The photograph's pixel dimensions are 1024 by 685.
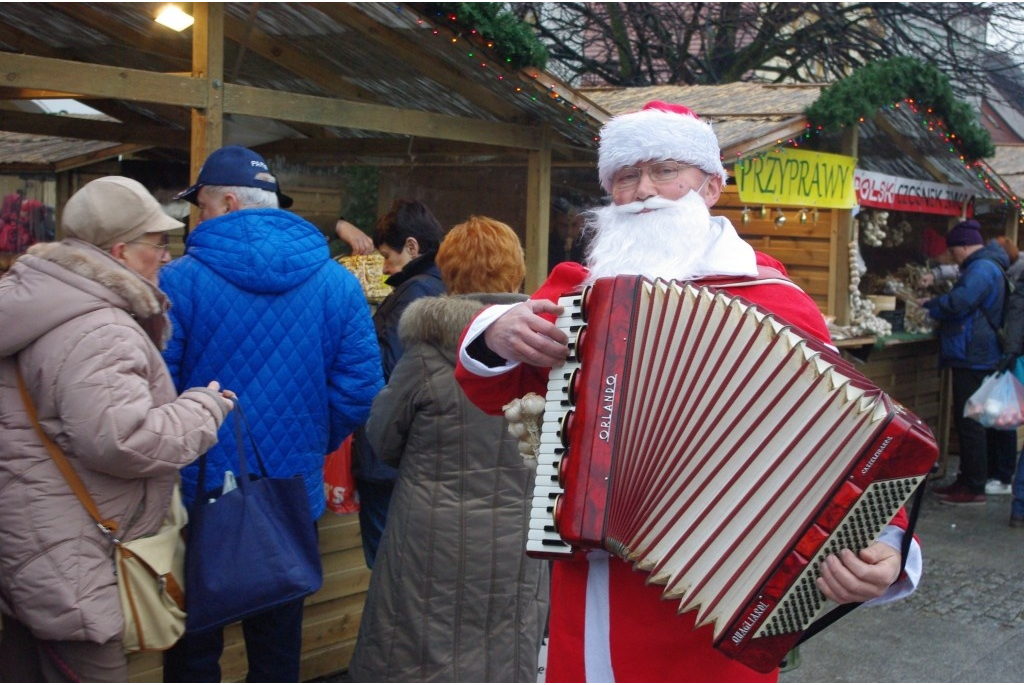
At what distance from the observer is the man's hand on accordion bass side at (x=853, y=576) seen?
6.30 ft

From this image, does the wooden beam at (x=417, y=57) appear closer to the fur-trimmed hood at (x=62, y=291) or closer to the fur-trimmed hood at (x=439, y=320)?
the fur-trimmed hood at (x=439, y=320)

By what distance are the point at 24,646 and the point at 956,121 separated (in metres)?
7.45

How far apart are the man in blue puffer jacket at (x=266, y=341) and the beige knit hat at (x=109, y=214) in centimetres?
34

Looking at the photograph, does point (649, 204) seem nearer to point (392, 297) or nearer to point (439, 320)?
point (439, 320)

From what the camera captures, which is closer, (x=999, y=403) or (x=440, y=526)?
(x=440, y=526)

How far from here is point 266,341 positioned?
3316 mm

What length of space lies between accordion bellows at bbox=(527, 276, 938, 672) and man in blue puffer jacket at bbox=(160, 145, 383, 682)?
1.45 meters

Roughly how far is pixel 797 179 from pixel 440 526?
4.48 m

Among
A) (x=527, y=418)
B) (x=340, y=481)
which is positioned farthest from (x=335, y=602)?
(x=527, y=418)

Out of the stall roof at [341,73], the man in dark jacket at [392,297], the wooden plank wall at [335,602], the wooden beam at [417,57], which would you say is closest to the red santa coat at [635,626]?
the man in dark jacket at [392,297]

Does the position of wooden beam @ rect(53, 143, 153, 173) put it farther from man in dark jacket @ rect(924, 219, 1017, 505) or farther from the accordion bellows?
man in dark jacket @ rect(924, 219, 1017, 505)

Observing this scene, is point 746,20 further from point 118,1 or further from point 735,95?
point 118,1

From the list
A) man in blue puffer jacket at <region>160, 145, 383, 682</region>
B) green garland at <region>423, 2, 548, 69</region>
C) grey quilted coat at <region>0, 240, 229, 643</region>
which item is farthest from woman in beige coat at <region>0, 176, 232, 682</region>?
green garland at <region>423, 2, 548, 69</region>

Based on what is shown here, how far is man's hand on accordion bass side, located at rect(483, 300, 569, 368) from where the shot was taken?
2.16 m
